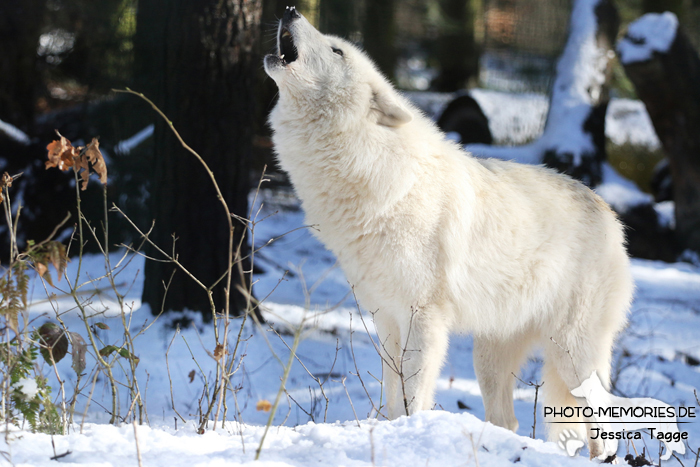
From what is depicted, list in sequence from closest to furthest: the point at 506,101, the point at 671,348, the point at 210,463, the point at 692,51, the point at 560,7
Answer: the point at 210,463 < the point at 671,348 < the point at 692,51 < the point at 506,101 < the point at 560,7

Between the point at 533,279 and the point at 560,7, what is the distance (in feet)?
37.6

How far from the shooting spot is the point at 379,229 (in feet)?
9.11

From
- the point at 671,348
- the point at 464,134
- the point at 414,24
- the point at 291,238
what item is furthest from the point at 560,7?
the point at 671,348

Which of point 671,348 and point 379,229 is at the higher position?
point 379,229

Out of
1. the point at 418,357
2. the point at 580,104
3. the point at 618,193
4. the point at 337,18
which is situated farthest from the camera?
the point at 337,18

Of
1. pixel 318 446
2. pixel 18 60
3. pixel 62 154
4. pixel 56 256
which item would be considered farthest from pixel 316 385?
pixel 18 60

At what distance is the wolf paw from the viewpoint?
110 inches

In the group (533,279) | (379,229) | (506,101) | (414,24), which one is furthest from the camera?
(414,24)

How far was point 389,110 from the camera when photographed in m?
2.86

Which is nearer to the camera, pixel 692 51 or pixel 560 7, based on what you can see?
pixel 692 51

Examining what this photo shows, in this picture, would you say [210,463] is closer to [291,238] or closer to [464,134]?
[291,238]

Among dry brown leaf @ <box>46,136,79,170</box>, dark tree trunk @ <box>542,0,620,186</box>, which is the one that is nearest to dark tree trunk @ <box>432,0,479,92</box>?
dark tree trunk @ <box>542,0,620,186</box>

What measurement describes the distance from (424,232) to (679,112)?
6.06 m

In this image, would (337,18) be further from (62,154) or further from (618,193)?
(62,154)
